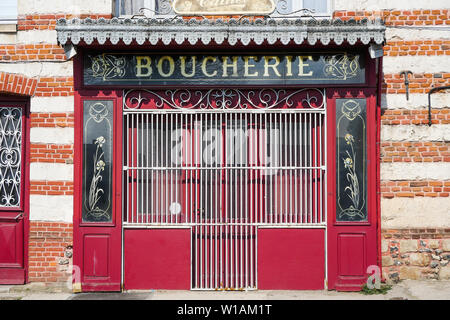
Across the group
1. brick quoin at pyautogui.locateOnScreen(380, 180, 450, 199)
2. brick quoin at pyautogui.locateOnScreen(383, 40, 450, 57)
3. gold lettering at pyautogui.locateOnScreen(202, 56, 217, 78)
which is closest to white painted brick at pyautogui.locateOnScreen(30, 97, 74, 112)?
gold lettering at pyautogui.locateOnScreen(202, 56, 217, 78)

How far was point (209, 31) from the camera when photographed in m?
6.63

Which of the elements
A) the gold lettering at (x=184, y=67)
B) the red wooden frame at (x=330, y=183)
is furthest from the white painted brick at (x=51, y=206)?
the gold lettering at (x=184, y=67)

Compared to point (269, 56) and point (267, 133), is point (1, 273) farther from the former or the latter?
point (269, 56)

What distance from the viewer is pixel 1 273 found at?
24.0 feet

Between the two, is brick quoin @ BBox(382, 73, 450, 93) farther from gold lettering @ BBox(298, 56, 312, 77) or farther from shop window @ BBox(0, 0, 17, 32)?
shop window @ BBox(0, 0, 17, 32)

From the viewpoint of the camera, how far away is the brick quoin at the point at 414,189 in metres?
7.10

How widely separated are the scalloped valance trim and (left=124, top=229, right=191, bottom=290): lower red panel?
282 cm

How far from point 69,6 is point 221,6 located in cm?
234

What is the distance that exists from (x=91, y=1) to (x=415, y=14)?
495cm

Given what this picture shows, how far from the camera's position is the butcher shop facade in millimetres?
7004

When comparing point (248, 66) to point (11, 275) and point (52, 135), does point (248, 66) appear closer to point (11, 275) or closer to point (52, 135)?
point (52, 135)

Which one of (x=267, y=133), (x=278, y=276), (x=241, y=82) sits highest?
(x=241, y=82)

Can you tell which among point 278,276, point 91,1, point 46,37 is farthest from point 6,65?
point 278,276

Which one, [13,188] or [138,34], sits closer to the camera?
[138,34]
